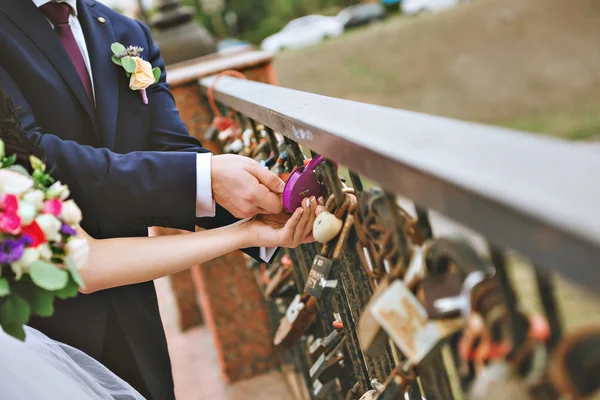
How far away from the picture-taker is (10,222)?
1.28 metres

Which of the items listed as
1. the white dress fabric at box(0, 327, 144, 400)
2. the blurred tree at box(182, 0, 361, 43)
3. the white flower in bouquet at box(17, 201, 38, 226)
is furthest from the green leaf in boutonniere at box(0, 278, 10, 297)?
the blurred tree at box(182, 0, 361, 43)

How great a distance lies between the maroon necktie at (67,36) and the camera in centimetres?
201

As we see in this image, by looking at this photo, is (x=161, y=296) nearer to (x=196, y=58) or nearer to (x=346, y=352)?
(x=196, y=58)

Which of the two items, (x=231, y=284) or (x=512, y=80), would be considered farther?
(x=512, y=80)

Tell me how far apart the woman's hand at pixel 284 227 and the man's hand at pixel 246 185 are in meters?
0.05

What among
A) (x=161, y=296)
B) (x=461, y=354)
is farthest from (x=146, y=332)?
(x=161, y=296)

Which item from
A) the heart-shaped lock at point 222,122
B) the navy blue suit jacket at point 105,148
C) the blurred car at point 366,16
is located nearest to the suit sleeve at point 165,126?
the navy blue suit jacket at point 105,148

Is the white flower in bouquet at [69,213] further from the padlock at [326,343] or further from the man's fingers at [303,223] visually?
the padlock at [326,343]

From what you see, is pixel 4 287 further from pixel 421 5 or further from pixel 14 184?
pixel 421 5

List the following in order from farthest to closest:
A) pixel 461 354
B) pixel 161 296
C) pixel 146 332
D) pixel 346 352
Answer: pixel 161 296 → pixel 146 332 → pixel 346 352 → pixel 461 354

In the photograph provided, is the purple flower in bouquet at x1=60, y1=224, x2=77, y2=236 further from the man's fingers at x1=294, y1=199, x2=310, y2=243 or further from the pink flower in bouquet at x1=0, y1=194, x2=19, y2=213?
the man's fingers at x1=294, y1=199, x2=310, y2=243

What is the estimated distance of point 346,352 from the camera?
6.40ft

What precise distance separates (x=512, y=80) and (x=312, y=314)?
1829cm

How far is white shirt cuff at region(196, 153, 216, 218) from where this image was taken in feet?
5.89
